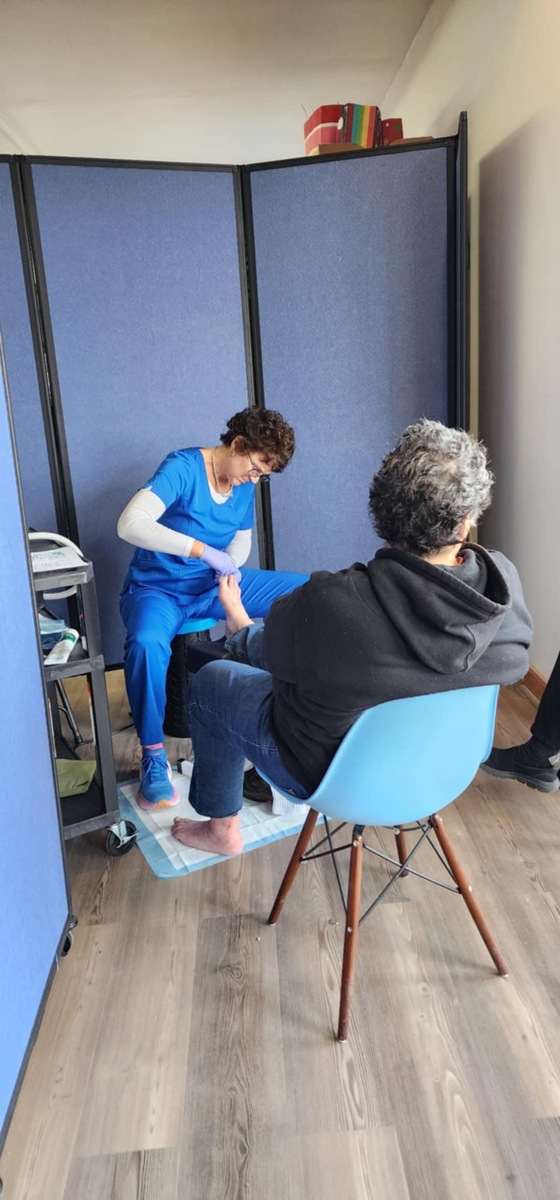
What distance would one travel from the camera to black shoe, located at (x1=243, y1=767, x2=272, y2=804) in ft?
7.18

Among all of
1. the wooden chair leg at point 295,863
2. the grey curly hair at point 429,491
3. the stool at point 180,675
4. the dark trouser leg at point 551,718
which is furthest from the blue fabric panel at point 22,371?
the dark trouser leg at point 551,718

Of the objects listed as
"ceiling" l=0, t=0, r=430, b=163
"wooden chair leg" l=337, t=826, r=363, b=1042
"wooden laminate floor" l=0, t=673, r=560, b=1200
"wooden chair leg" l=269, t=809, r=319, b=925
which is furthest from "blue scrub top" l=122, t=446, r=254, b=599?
"ceiling" l=0, t=0, r=430, b=163

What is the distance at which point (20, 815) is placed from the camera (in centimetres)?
132

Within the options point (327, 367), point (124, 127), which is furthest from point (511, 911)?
point (124, 127)

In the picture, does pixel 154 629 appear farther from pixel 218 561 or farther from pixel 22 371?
pixel 22 371

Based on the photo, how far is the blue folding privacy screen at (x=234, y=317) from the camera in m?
2.63

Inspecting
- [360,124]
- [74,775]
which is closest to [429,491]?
[74,775]

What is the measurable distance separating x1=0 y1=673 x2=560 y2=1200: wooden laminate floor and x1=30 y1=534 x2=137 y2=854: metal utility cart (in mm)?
120

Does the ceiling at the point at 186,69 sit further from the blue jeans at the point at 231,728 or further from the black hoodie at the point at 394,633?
the black hoodie at the point at 394,633

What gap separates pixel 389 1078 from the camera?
131 cm

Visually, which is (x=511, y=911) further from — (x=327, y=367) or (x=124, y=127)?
(x=124, y=127)

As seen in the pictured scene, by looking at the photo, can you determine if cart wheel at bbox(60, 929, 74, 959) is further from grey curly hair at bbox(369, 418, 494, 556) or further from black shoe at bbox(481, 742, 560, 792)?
black shoe at bbox(481, 742, 560, 792)

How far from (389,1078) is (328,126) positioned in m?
3.26

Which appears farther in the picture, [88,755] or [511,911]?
[88,755]
